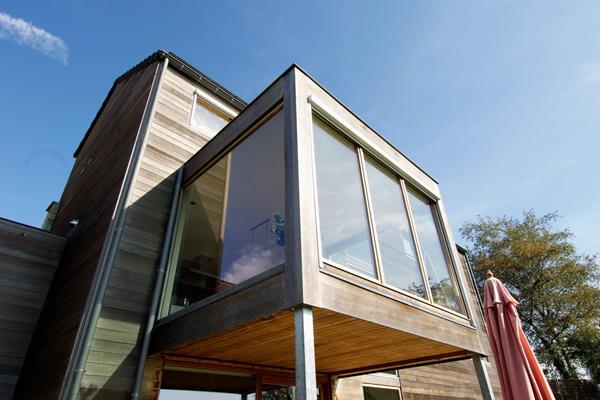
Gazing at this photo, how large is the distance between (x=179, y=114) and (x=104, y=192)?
1.86 metres

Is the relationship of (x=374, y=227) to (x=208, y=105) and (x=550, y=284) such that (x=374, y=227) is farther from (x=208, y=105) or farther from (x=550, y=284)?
(x=550, y=284)

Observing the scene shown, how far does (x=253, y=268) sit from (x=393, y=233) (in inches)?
73.1

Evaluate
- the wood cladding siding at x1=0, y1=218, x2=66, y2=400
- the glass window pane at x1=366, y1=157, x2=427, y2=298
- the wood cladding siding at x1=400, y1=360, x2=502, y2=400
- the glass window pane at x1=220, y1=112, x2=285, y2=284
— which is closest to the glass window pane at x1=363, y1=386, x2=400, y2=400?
the wood cladding siding at x1=400, y1=360, x2=502, y2=400

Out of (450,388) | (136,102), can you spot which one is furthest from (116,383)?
(450,388)

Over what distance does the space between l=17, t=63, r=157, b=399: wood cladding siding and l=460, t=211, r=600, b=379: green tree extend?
21.1m

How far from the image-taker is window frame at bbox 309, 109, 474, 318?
323 cm

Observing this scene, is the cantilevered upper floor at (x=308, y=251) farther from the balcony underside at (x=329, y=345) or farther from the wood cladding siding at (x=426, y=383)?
the wood cladding siding at (x=426, y=383)

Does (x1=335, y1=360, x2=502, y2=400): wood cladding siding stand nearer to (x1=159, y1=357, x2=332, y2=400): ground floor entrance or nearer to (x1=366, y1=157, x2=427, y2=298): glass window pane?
(x1=159, y1=357, x2=332, y2=400): ground floor entrance

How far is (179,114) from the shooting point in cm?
605

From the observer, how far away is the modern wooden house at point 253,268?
3.05m

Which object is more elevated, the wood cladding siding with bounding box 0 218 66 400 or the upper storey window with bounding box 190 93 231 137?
the upper storey window with bounding box 190 93 231 137

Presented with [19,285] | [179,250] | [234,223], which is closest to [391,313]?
[234,223]

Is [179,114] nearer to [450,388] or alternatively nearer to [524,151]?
[450,388]

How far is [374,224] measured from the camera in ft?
12.3
